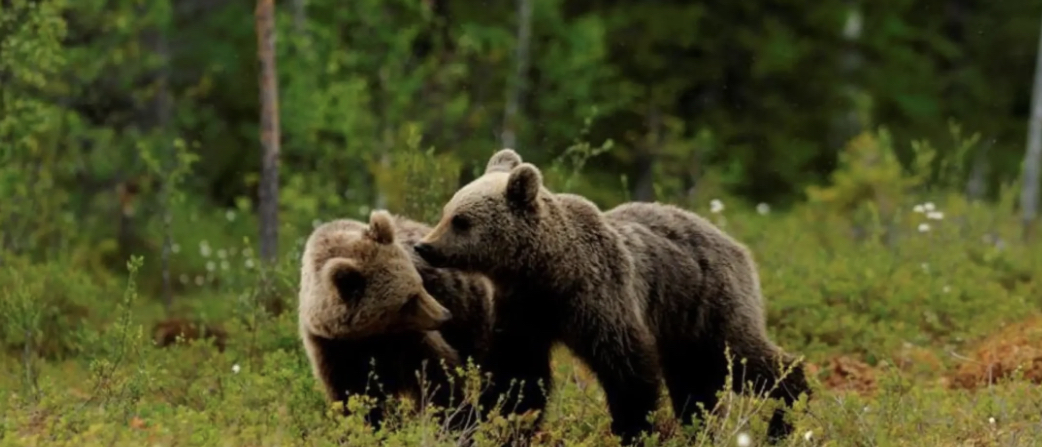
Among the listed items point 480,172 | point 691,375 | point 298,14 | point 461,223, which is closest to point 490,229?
point 461,223

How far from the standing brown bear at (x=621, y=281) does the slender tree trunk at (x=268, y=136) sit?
17.5ft

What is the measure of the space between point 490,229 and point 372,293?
67cm

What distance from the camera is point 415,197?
1080 centimetres

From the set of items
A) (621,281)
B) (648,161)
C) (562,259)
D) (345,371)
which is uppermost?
(562,259)

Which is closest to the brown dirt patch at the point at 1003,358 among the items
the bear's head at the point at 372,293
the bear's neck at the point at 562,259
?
the bear's neck at the point at 562,259

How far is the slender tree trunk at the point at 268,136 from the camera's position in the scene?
12797 mm

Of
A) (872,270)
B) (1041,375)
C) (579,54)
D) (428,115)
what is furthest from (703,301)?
(579,54)

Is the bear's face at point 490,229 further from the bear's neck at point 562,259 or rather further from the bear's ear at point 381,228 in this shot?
the bear's ear at point 381,228

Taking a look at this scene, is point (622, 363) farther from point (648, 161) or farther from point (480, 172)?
point (648, 161)

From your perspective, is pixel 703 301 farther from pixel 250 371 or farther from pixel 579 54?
pixel 579 54

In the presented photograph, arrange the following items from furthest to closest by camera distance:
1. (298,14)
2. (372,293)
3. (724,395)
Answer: (298,14) → (372,293) → (724,395)

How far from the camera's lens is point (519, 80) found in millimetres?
21344

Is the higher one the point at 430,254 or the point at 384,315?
the point at 430,254

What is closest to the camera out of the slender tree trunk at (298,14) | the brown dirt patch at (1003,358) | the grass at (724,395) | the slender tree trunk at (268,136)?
the grass at (724,395)
